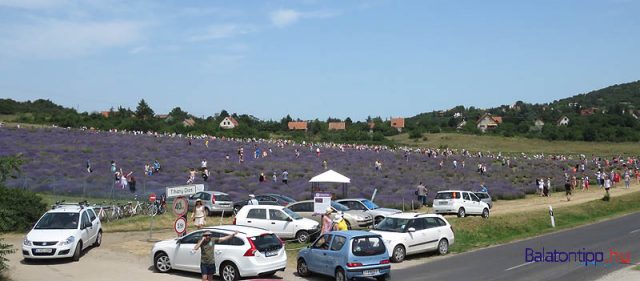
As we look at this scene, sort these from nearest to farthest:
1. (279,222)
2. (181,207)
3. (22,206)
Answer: (181,207)
(279,222)
(22,206)

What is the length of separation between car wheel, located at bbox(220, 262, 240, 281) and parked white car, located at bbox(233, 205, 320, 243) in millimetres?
7112

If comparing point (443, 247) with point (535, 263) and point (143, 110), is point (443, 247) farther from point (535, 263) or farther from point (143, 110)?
point (143, 110)

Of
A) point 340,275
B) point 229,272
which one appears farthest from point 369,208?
point 229,272

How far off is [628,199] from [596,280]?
91.1ft

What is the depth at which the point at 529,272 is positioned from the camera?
17.1m

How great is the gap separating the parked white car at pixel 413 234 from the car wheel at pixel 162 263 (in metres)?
6.49

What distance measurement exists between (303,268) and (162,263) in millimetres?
4101

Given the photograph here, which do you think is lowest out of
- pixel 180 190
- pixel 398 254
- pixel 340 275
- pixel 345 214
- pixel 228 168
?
pixel 398 254

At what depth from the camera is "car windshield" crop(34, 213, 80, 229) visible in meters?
18.7

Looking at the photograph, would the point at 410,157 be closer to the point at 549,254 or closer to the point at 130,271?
the point at 549,254

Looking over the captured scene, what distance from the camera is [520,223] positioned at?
94.7 feet

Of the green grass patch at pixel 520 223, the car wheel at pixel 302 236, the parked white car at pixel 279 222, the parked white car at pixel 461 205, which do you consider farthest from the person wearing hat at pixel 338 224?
the parked white car at pixel 461 205

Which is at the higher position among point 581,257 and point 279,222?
point 279,222

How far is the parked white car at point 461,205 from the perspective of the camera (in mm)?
32344
